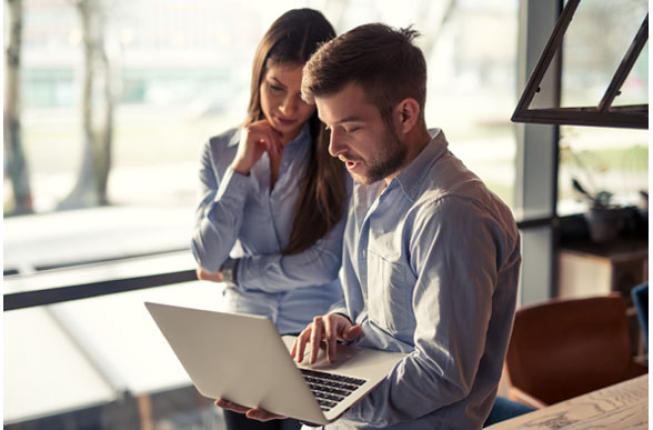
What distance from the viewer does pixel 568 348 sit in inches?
114

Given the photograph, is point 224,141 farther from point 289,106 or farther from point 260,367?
point 260,367

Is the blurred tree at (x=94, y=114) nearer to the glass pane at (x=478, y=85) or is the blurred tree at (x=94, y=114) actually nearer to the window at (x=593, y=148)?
the glass pane at (x=478, y=85)

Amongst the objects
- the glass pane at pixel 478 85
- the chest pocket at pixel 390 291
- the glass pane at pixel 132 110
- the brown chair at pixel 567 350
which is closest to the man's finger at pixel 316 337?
the chest pocket at pixel 390 291

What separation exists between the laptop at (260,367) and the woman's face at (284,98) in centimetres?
70

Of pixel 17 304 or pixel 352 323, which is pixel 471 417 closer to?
pixel 352 323

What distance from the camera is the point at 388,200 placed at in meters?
1.65

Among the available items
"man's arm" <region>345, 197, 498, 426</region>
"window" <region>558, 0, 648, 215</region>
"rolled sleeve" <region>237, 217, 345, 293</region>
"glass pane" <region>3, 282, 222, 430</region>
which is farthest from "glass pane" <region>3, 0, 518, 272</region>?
"man's arm" <region>345, 197, 498, 426</region>

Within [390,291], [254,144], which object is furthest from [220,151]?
[390,291]

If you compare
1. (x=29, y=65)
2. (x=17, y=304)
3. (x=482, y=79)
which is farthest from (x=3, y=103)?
(x=482, y=79)

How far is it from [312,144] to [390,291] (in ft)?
2.48

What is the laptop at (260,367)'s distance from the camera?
4.63ft

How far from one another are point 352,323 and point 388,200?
0.29 meters

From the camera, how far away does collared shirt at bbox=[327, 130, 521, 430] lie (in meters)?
1.43

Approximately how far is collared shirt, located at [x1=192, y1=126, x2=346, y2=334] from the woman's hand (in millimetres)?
31
